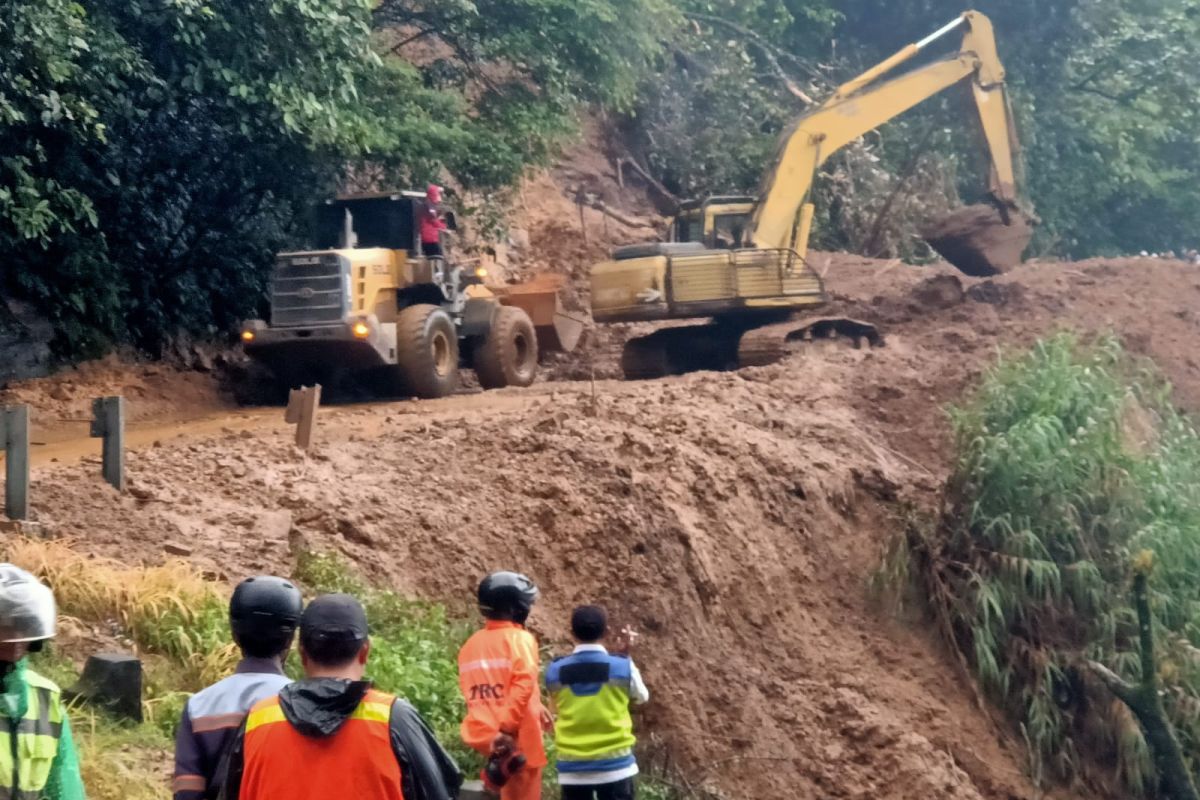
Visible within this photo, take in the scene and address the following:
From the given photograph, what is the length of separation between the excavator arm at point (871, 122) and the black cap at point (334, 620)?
14251 mm

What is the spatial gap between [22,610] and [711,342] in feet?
49.2

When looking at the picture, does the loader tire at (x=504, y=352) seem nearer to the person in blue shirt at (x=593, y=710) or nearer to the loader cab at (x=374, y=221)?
the loader cab at (x=374, y=221)

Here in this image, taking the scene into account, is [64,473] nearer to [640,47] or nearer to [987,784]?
[987,784]

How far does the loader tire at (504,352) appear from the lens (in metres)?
17.3

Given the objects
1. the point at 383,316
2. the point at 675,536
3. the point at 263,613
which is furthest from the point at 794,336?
the point at 263,613

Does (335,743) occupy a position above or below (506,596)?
above

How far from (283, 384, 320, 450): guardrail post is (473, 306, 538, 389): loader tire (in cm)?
624

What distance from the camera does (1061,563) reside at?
12016mm

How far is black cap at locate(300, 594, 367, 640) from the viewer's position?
11.6 ft

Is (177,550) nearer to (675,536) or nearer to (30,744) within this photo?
(675,536)

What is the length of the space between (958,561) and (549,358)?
9989 millimetres

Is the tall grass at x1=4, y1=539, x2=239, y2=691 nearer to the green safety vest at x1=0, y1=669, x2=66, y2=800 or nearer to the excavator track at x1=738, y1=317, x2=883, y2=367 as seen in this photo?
the green safety vest at x1=0, y1=669, x2=66, y2=800

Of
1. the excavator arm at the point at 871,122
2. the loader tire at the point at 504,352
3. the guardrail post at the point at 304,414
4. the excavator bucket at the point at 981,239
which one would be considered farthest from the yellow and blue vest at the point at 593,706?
the excavator bucket at the point at 981,239

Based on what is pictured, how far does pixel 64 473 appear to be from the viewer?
371 inches
